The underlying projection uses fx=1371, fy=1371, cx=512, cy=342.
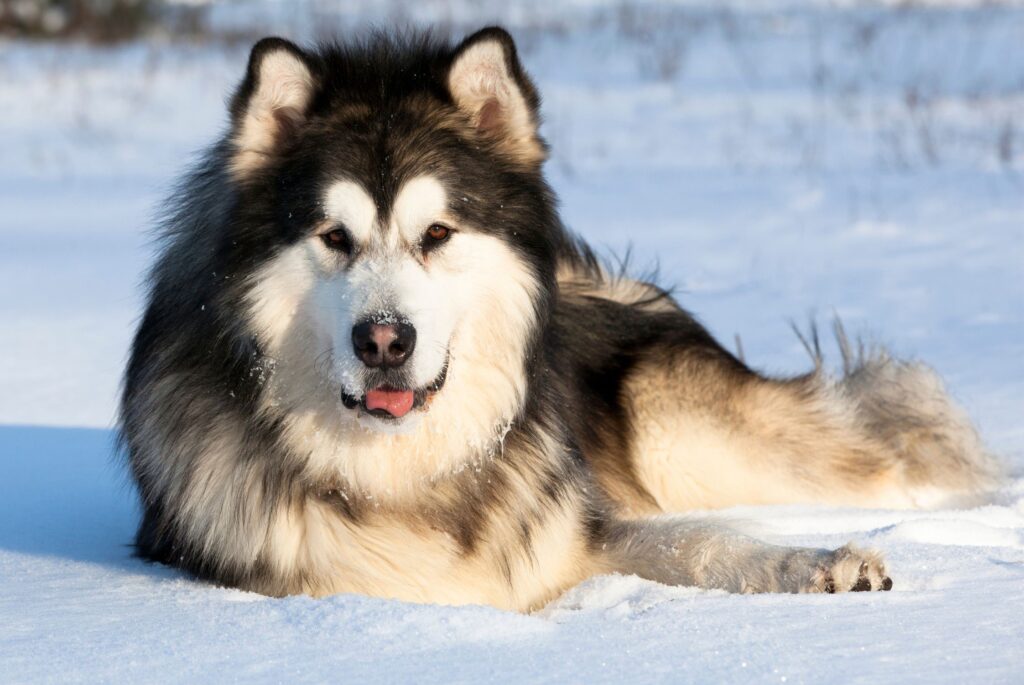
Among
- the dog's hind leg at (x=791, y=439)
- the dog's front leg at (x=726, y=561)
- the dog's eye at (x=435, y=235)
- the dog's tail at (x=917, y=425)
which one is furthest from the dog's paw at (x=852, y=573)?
the dog's tail at (x=917, y=425)

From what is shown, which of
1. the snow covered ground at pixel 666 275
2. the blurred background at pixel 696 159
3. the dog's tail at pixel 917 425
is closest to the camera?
the snow covered ground at pixel 666 275

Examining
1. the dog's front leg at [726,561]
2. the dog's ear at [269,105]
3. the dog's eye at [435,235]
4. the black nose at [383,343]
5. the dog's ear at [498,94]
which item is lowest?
the dog's front leg at [726,561]

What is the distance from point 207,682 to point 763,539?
1821 mm

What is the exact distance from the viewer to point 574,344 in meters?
4.34

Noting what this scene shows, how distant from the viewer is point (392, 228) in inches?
119

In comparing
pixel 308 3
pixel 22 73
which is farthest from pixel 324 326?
pixel 308 3

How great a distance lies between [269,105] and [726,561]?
1.56 meters

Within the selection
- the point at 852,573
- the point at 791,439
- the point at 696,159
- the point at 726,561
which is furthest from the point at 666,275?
the point at 852,573

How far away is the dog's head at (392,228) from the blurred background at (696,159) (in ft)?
1.64

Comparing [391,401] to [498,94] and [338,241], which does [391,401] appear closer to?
[338,241]

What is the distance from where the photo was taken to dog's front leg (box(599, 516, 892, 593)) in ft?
10.1

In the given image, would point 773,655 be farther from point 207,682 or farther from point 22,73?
point 22,73

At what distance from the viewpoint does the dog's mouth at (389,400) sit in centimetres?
299

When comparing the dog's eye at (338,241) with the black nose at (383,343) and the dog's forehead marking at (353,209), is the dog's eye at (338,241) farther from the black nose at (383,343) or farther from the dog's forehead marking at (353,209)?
the black nose at (383,343)
